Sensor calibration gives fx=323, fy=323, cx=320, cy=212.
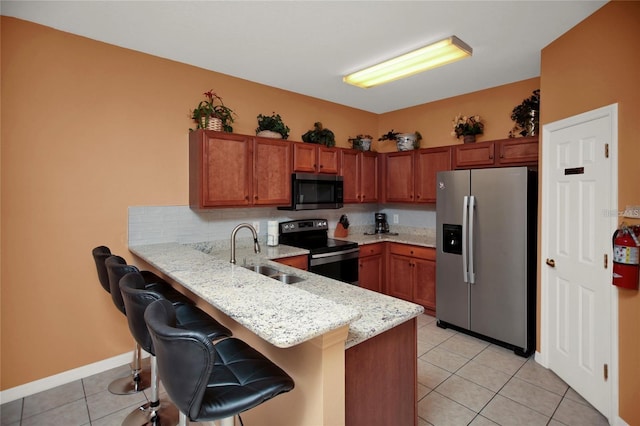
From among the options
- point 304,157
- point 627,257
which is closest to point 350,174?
point 304,157

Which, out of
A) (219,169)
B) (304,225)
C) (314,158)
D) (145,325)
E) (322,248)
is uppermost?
(314,158)

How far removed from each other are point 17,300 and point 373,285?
11.5ft

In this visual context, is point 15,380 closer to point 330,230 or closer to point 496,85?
point 330,230

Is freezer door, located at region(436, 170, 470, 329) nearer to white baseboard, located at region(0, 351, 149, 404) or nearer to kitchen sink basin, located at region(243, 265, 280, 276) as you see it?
kitchen sink basin, located at region(243, 265, 280, 276)

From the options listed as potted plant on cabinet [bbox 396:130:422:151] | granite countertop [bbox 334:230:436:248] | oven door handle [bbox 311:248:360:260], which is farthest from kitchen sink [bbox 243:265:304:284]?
potted plant on cabinet [bbox 396:130:422:151]

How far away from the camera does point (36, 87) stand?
2.47m

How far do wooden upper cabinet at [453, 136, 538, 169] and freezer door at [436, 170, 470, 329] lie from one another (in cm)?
50

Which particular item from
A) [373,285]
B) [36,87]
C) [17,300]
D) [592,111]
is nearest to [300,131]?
[373,285]

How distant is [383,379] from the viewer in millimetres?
1589

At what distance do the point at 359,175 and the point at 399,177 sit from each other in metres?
0.57

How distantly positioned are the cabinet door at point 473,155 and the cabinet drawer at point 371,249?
54.6 inches

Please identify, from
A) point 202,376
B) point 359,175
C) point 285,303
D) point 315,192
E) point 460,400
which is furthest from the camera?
point 359,175

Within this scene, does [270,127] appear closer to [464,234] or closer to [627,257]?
[464,234]

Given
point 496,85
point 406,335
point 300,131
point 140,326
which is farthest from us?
point 300,131
